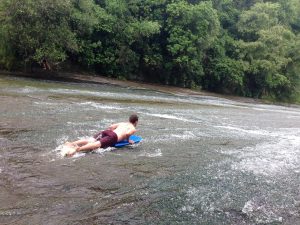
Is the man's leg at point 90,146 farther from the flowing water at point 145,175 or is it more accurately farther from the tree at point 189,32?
the tree at point 189,32

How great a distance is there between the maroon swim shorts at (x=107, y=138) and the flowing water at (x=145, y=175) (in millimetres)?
192

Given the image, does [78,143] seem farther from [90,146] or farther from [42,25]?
[42,25]

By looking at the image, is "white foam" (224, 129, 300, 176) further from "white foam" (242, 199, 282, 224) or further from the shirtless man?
the shirtless man

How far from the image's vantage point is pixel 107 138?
990cm

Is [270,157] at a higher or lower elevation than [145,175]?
higher

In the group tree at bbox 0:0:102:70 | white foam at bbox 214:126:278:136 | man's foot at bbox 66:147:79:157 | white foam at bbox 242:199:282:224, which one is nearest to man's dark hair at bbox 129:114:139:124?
man's foot at bbox 66:147:79:157

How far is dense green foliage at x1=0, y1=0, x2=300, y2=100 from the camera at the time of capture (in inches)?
1160

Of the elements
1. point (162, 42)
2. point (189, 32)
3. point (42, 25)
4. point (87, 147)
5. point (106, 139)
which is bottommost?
point (87, 147)

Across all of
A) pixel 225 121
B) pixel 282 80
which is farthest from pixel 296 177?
pixel 282 80

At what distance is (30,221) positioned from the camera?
5.45 meters

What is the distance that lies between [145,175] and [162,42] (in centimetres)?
3178

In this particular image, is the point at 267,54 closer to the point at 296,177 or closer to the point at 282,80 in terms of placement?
the point at 282,80

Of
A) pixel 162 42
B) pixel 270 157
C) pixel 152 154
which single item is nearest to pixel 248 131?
pixel 270 157

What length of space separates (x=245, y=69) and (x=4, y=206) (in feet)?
123
